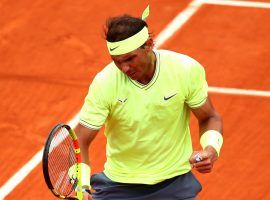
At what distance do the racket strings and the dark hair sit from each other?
718 millimetres

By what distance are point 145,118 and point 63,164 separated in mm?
651

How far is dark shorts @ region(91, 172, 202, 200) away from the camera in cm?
682

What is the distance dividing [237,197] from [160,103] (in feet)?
8.43

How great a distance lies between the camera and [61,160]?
21.3 ft

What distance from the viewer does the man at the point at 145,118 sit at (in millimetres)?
6418

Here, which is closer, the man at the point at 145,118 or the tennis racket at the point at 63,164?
the tennis racket at the point at 63,164

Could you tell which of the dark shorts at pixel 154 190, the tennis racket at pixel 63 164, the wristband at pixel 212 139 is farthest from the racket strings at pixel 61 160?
the wristband at pixel 212 139

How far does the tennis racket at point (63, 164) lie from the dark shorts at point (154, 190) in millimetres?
472

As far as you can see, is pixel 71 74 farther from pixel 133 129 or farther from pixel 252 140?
pixel 133 129

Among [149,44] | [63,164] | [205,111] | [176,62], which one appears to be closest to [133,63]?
[149,44]

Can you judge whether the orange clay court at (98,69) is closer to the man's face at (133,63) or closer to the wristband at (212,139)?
the wristband at (212,139)

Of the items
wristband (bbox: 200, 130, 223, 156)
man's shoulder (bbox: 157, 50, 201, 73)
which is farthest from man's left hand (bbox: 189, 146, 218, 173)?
man's shoulder (bbox: 157, 50, 201, 73)

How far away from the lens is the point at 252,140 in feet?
31.5

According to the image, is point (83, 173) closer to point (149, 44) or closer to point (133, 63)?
point (133, 63)
